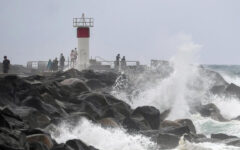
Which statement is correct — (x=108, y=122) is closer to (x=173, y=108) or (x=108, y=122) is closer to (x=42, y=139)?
(x=42, y=139)

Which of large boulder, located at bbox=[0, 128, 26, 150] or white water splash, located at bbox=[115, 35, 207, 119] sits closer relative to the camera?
large boulder, located at bbox=[0, 128, 26, 150]

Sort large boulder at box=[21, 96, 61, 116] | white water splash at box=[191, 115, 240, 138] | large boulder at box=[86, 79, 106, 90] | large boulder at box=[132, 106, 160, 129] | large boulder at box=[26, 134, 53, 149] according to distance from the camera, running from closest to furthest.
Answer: large boulder at box=[26, 134, 53, 149]
large boulder at box=[21, 96, 61, 116]
large boulder at box=[132, 106, 160, 129]
white water splash at box=[191, 115, 240, 138]
large boulder at box=[86, 79, 106, 90]

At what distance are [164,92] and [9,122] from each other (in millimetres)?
14518

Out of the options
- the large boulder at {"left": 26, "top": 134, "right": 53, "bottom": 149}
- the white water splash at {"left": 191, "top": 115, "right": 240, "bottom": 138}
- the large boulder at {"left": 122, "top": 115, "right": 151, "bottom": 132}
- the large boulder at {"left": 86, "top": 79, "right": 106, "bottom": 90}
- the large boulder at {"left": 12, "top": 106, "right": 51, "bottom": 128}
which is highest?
the large boulder at {"left": 86, "top": 79, "right": 106, "bottom": 90}

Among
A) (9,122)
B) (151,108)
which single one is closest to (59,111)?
(151,108)

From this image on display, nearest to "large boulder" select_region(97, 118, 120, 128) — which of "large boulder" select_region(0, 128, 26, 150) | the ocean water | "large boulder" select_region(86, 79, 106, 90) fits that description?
the ocean water

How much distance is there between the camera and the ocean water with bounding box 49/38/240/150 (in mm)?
14266

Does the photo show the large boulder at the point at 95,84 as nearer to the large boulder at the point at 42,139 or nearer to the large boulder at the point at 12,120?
the large boulder at the point at 12,120

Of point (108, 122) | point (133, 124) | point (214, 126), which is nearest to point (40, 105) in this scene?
point (108, 122)

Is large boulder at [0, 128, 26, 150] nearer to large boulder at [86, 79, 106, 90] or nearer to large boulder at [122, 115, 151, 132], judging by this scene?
large boulder at [122, 115, 151, 132]

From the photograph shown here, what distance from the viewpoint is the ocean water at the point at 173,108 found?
1427 cm

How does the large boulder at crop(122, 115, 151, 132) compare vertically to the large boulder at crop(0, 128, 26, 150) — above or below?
below

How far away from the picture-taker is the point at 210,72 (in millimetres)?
33531

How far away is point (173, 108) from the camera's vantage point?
80.3 feet
